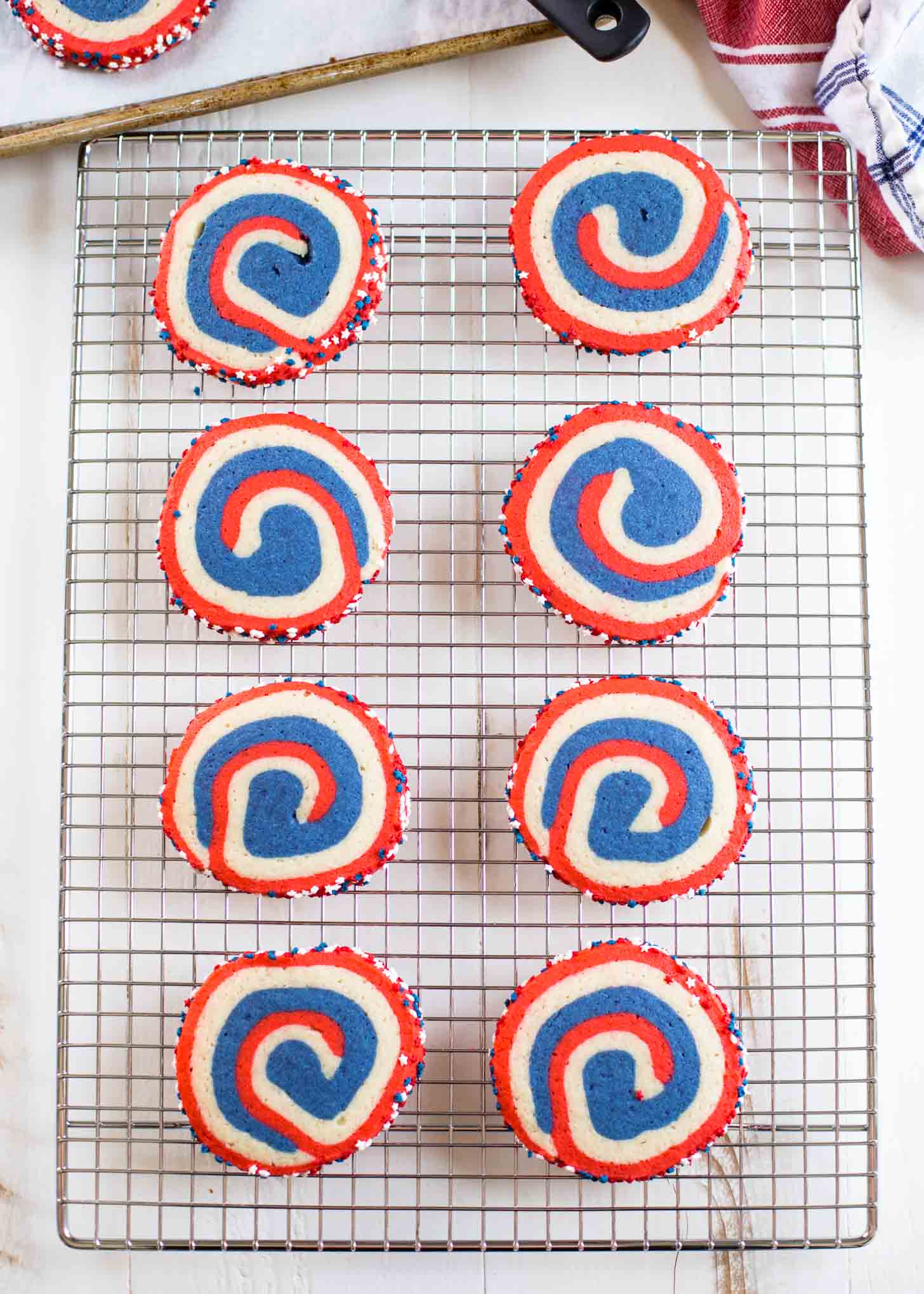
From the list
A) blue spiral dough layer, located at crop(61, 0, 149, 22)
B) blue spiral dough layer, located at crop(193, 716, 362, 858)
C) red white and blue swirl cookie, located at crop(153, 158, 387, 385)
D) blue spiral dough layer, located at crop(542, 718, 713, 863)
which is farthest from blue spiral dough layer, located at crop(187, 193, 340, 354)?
blue spiral dough layer, located at crop(542, 718, 713, 863)

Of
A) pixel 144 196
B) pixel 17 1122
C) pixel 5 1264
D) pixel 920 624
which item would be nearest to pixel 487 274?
pixel 144 196

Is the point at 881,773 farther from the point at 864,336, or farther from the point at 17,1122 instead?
the point at 17,1122

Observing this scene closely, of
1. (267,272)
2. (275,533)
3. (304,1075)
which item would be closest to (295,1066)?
(304,1075)

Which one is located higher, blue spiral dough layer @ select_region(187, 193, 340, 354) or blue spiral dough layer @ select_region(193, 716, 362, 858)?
blue spiral dough layer @ select_region(187, 193, 340, 354)

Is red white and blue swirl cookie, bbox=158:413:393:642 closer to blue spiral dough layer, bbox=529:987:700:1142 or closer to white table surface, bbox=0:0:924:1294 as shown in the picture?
white table surface, bbox=0:0:924:1294

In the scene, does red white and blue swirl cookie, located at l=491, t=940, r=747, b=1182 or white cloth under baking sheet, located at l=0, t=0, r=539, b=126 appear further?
white cloth under baking sheet, located at l=0, t=0, r=539, b=126

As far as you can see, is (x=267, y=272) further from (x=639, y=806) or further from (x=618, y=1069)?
(x=618, y=1069)
